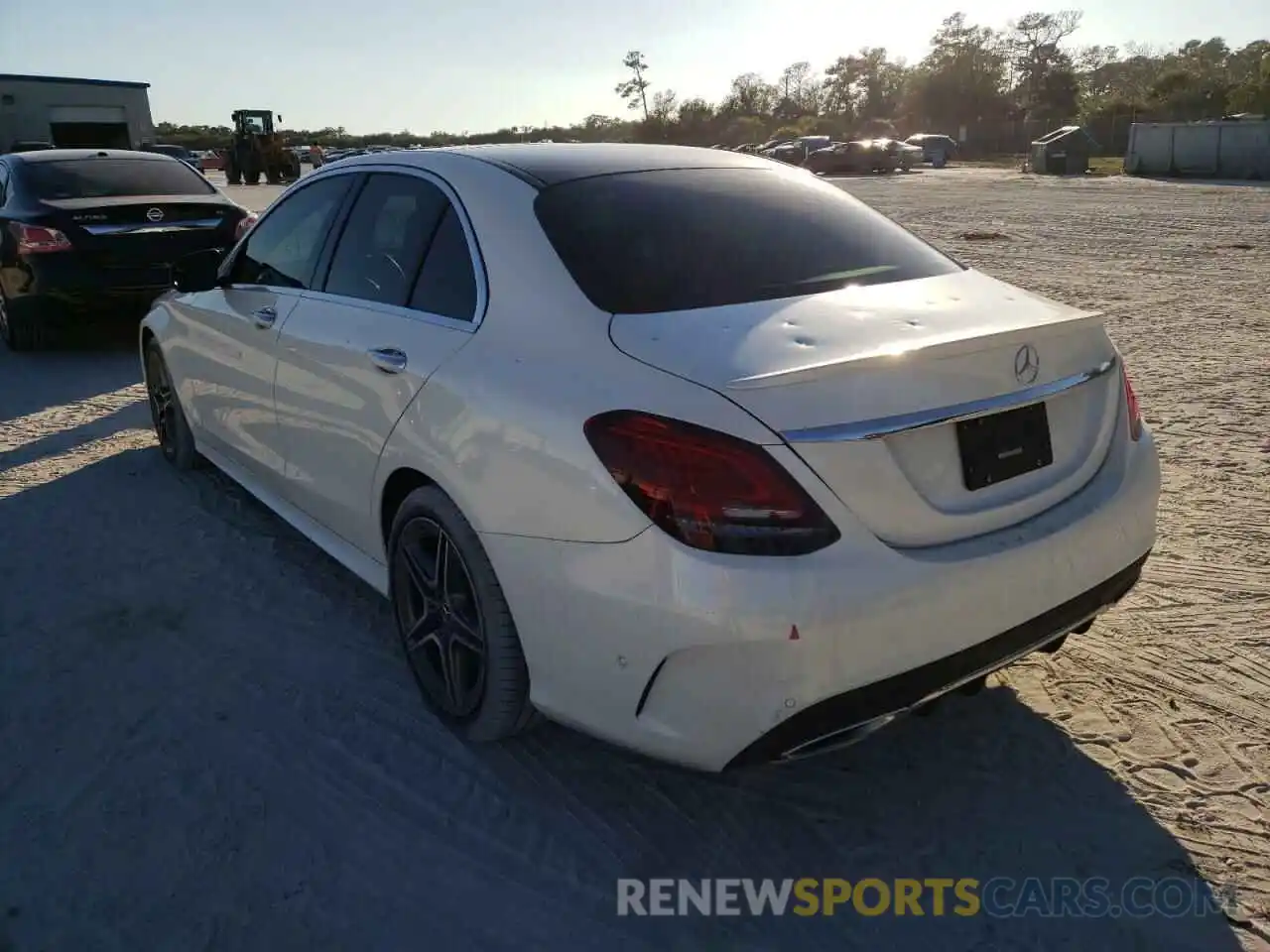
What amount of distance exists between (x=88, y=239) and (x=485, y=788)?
258 inches

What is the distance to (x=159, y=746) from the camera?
9.73 feet

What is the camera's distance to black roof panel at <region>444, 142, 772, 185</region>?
317cm

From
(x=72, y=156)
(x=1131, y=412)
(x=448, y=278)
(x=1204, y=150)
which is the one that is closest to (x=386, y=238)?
(x=448, y=278)

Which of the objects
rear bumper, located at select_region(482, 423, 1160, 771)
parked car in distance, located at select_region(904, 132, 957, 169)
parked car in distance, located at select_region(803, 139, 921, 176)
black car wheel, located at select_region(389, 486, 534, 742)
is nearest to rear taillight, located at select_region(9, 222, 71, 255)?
black car wheel, located at select_region(389, 486, 534, 742)

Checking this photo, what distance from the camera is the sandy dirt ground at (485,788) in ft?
7.58

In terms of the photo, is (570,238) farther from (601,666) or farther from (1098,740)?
(1098,740)

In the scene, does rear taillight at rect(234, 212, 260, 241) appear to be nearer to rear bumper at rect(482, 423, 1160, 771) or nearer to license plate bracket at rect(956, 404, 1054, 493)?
rear bumper at rect(482, 423, 1160, 771)

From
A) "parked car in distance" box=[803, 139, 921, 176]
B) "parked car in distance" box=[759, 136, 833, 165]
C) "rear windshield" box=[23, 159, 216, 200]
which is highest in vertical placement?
"parked car in distance" box=[759, 136, 833, 165]

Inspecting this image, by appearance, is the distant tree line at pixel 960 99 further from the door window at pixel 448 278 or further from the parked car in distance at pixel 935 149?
the door window at pixel 448 278

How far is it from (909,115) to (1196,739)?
10438 centimetres

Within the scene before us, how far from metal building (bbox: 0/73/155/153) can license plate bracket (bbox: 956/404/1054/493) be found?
23.0m

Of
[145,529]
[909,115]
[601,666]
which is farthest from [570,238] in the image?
[909,115]

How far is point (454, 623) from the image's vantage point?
2869 millimetres

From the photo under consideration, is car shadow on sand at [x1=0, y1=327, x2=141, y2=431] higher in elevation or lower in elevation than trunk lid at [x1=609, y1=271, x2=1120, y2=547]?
lower
